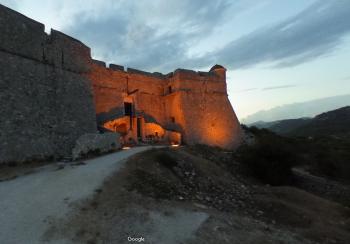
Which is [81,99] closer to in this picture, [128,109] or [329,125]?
[128,109]

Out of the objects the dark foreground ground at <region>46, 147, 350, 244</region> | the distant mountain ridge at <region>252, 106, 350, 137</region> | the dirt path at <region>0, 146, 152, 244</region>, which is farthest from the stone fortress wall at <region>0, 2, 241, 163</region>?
the distant mountain ridge at <region>252, 106, 350, 137</region>

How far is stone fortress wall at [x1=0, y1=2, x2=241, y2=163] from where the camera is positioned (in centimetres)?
1374

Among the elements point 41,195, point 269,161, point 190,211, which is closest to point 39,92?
point 41,195

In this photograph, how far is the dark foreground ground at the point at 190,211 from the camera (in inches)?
265

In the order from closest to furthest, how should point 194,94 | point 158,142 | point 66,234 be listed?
point 66,234, point 158,142, point 194,94

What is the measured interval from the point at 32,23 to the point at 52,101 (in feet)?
14.0

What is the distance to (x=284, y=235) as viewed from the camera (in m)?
7.88

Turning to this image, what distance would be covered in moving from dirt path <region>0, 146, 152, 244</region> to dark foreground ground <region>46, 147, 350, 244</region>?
39 cm

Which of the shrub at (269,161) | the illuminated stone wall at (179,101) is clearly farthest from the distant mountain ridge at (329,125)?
the shrub at (269,161)

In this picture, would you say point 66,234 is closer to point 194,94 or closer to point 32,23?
point 32,23

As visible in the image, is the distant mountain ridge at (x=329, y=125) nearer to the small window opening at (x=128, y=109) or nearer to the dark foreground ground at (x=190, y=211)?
the small window opening at (x=128, y=109)

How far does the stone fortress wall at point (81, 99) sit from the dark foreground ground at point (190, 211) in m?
5.79

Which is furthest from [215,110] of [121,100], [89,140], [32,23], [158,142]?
[32,23]

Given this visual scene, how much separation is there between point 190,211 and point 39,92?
11.2m
